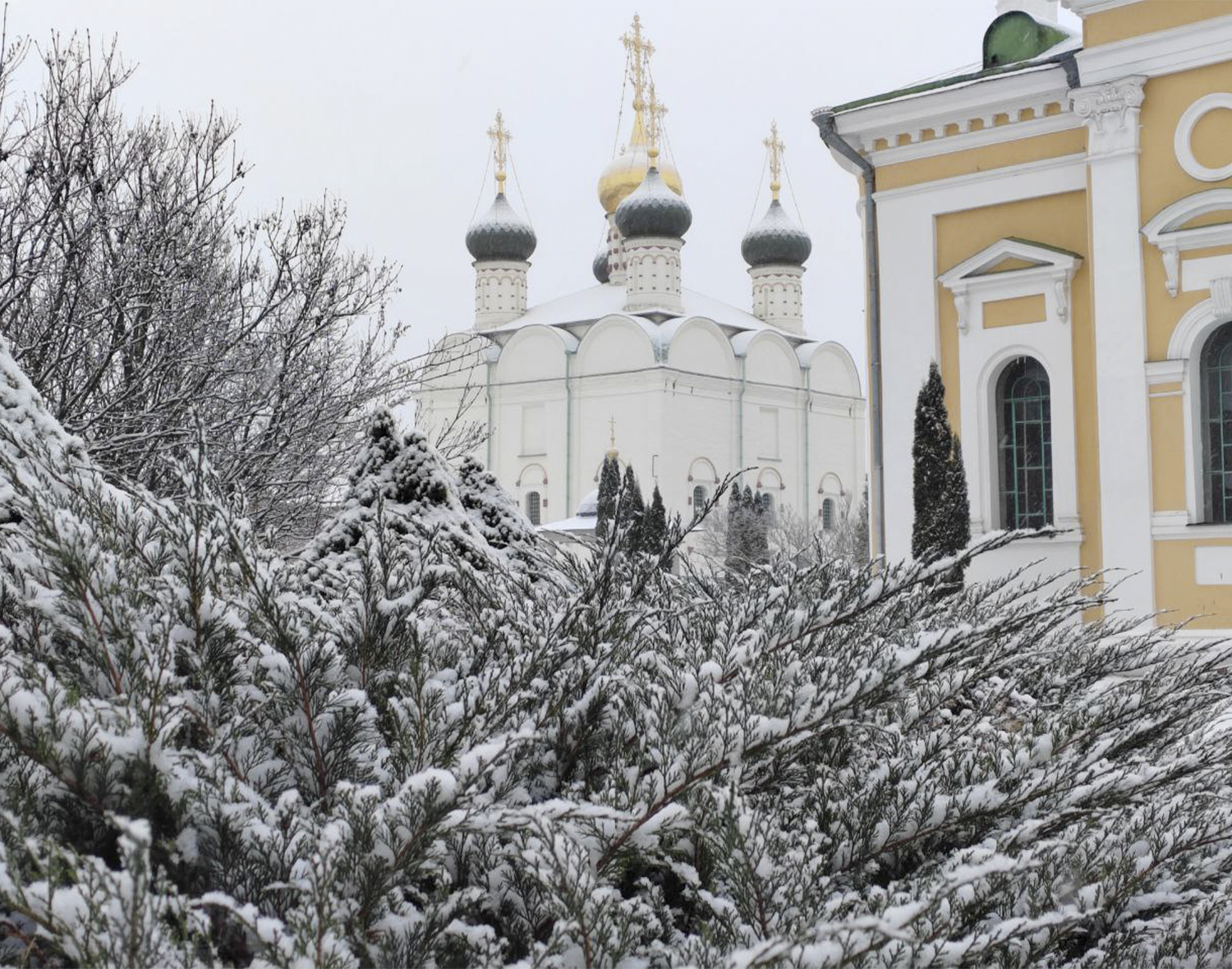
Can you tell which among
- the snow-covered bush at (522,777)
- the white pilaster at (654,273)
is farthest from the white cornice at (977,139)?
the white pilaster at (654,273)

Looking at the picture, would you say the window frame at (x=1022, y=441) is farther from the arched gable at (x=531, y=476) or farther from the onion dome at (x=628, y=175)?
the onion dome at (x=628, y=175)

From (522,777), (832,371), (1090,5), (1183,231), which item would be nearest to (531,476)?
(832,371)

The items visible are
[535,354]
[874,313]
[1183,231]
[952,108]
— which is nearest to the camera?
[1183,231]

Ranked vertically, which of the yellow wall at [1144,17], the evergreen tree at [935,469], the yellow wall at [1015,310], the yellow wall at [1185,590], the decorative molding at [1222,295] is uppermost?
the yellow wall at [1144,17]

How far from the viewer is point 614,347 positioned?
3641cm

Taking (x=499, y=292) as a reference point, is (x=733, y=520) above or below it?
below

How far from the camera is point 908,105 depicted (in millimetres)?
12188

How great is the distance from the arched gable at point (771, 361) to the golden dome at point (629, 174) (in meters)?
6.08

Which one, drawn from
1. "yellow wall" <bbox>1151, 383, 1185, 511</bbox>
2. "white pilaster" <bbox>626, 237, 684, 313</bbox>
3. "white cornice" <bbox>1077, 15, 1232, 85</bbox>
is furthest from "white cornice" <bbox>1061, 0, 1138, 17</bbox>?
"white pilaster" <bbox>626, 237, 684, 313</bbox>

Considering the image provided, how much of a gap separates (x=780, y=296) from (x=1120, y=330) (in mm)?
31468

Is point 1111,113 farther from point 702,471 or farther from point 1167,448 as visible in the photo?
point 702,471

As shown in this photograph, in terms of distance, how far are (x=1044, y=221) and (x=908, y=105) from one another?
171cm

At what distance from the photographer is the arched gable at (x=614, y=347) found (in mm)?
35938

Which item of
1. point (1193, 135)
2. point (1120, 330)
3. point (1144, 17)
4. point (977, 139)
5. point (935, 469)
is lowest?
point (935, 469)
